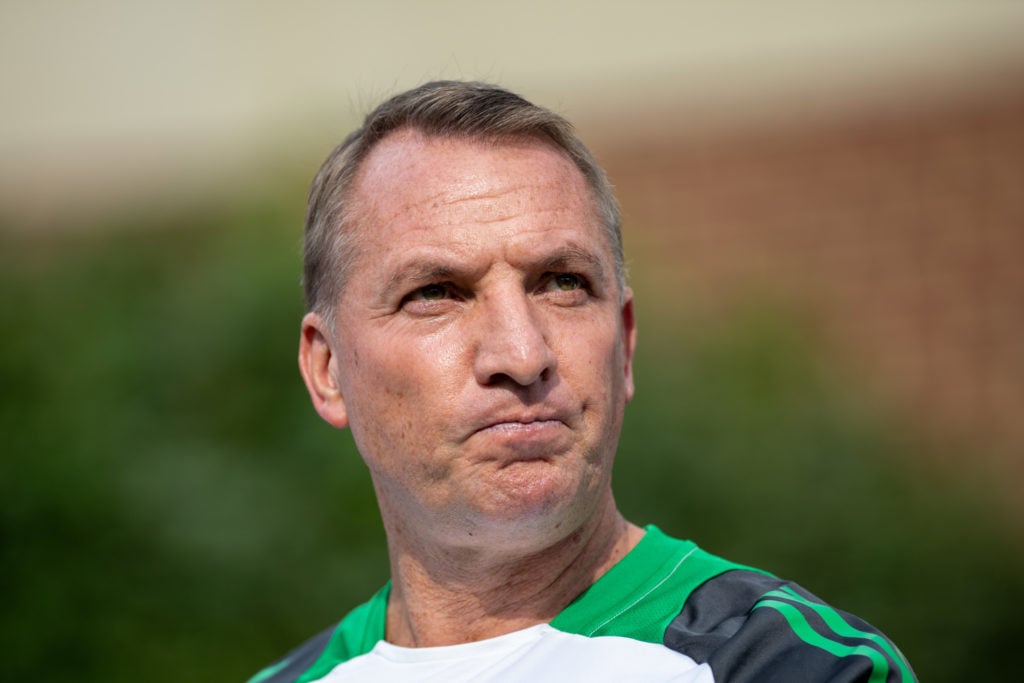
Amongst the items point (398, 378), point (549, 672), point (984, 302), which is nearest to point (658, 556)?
point (549, 672)

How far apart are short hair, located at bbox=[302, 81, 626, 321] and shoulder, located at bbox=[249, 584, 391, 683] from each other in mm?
805

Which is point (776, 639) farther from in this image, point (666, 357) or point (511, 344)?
point (666, 357)

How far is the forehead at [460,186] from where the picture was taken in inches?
105

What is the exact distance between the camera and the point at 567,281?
2729mm

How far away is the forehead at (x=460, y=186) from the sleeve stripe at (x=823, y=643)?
936 millimetres

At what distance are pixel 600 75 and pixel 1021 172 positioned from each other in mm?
2716

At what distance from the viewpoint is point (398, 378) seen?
2.66 metres

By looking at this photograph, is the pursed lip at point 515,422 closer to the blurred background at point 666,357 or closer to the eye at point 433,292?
the eye at point 433,292

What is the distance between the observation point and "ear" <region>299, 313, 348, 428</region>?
302 cm

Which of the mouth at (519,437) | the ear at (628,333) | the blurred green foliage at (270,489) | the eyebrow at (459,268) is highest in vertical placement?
the eyebrow at (459,268)

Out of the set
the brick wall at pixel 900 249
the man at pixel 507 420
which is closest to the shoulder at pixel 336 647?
the man at pixel 507 420

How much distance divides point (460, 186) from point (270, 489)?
12.5 feet

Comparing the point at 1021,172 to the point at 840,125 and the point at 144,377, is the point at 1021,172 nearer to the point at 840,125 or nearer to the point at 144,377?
the point at 840,125

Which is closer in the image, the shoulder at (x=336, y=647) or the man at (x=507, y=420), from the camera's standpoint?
the man at (x=507, y=420)
